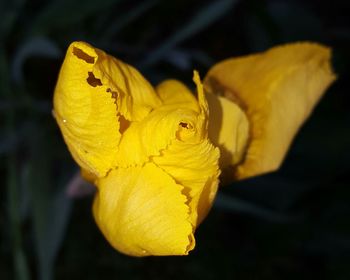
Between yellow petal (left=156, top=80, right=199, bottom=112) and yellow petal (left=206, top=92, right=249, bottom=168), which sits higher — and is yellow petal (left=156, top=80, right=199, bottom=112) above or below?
above

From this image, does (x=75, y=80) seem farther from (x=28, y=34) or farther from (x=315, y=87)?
(x=28, y=34)

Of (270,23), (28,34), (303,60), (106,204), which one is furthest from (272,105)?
(28,34)

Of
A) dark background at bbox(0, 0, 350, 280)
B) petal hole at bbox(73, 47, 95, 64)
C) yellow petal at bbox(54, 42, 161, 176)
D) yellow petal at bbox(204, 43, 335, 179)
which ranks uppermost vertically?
petal hole at bbox(73, 47, 95, 64)

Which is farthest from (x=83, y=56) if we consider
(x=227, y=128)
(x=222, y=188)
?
(x=222, y=188)

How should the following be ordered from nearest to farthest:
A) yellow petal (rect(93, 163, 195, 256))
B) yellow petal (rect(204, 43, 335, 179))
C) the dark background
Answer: yellow petal (rect(93, 163, 195, 256)) → yellow petal (rect(204, 43, 335, 179)) → the dark background

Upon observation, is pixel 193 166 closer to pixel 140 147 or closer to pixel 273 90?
pixel 140 147

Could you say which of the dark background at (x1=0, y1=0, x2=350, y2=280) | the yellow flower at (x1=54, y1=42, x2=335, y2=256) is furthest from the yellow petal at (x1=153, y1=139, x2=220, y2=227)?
the dark background at (x1=0, y1=0, x2=350, y2=280)

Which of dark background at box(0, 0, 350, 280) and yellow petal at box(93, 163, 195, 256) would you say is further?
dark background at box(0, 0, 350, 280)

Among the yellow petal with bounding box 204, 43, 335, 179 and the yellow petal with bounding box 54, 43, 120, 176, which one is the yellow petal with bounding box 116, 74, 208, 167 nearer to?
the yellow petal with bounding box 54, 43, 120, 176
